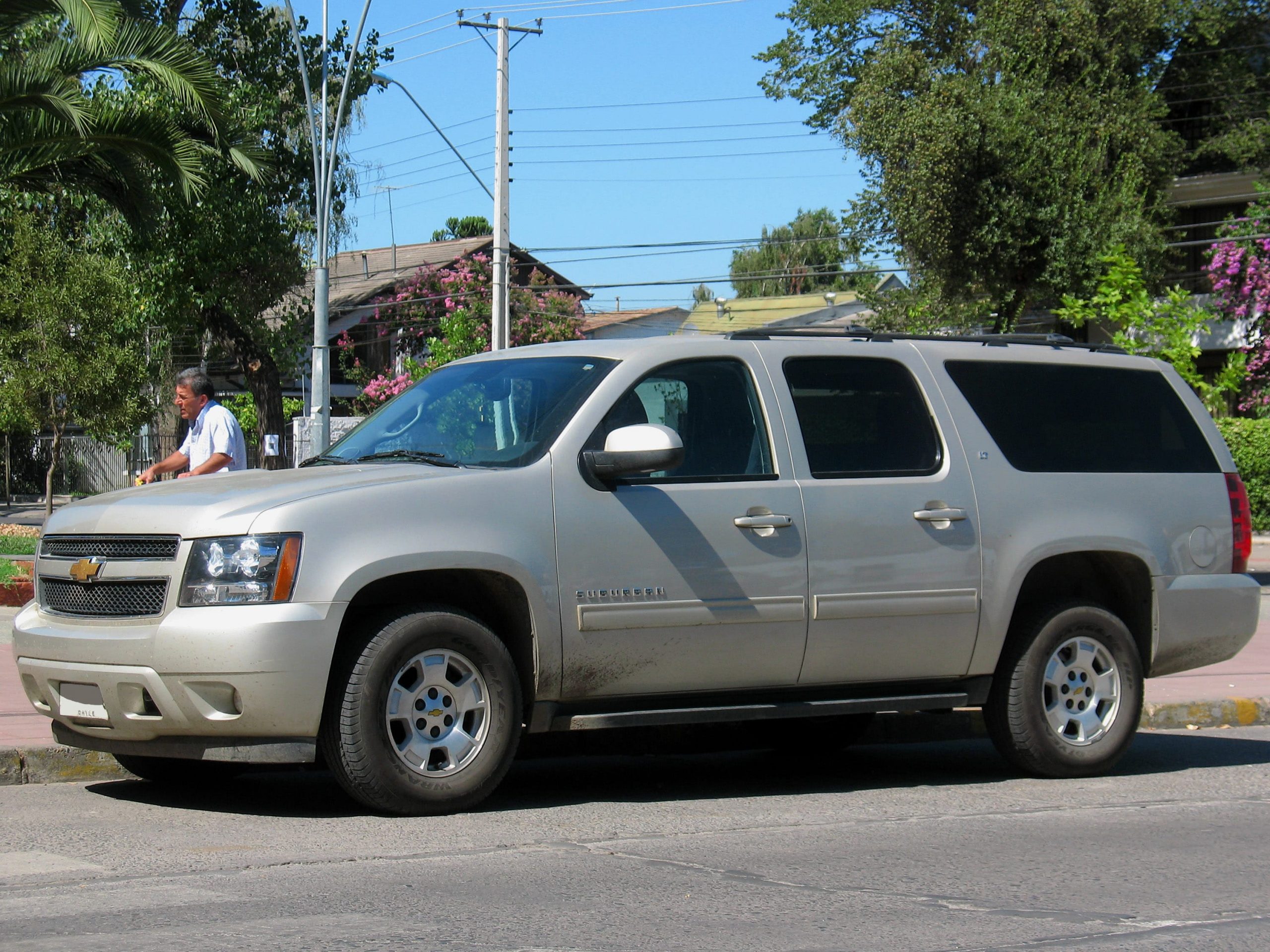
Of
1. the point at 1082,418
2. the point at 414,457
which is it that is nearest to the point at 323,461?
the point at 414,457

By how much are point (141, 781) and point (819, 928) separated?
3838 millimetres

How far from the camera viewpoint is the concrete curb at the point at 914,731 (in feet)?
23.2

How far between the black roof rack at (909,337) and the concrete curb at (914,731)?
2.05 meters

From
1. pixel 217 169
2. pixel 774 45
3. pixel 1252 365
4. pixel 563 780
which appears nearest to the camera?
pixel 563 780

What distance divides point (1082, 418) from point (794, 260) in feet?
239

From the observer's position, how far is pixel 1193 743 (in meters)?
8.97

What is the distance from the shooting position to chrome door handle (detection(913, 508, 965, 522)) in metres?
7.03

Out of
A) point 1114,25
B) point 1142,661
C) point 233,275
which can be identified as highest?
point 1114,25

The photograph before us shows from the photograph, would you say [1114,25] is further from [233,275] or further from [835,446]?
[835,446]

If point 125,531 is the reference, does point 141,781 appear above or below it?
below

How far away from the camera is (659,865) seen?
555 cm

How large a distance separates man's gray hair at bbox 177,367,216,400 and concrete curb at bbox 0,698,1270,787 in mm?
3457

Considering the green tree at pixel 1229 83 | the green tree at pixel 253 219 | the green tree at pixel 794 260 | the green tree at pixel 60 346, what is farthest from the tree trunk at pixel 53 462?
the green tree at pixel 794 260

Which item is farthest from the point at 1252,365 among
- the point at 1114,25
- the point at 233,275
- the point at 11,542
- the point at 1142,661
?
the point at 1142,661
